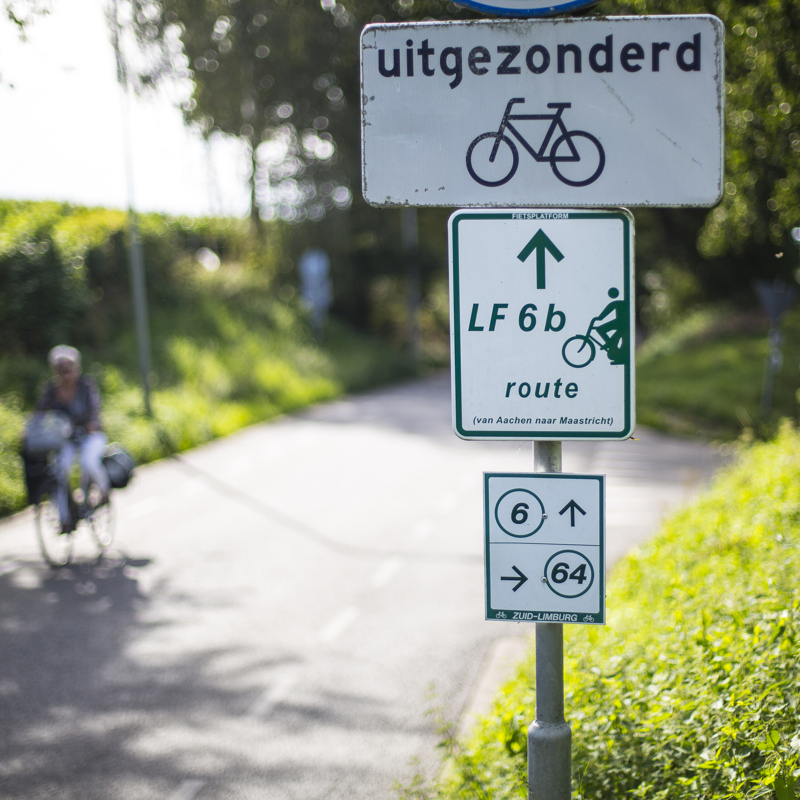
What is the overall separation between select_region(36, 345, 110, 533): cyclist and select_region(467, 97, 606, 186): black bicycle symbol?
6.26 metres

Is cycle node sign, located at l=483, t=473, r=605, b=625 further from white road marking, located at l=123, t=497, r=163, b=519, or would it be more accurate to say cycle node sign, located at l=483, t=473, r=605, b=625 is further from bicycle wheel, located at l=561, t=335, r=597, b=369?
white road marking, located at l=123, t=497, r=163, b=519

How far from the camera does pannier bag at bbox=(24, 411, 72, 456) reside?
7270 millimetres

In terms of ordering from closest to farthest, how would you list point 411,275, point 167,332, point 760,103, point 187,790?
1. point 187,790
2. point 760,103
3. point 167,332
4. point 411,275

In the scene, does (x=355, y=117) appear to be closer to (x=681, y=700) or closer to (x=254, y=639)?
(x=254, y=639)

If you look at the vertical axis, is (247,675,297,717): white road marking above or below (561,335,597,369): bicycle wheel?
below

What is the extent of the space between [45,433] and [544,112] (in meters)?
6.35

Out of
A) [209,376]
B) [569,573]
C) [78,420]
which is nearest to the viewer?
[569,573]

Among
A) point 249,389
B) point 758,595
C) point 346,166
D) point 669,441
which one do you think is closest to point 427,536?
point 758,595

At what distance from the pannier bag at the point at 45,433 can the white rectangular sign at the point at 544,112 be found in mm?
6043

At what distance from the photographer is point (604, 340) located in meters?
1.99

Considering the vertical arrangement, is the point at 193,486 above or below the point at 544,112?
below

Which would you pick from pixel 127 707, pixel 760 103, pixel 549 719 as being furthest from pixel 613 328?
pixel 760 103

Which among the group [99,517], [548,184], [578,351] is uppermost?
[548,184]

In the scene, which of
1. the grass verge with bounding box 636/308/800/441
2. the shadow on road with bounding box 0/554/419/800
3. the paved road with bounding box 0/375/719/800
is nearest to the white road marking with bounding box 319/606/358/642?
the paved road with bounding box 0/375/719/800
